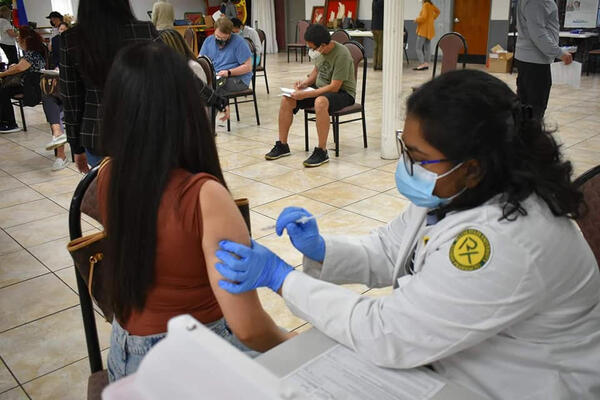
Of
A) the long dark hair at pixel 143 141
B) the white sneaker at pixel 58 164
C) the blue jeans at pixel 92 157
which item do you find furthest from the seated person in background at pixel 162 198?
the white sneaker at pixel 58 164

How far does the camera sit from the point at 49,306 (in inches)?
95.3

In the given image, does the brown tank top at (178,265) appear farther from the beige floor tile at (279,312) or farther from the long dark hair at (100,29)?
the long dark hair at (100,29)

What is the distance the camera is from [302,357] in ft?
3.01

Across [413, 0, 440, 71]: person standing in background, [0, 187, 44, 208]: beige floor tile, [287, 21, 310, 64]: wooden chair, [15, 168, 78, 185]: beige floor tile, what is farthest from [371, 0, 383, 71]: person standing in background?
[0, 187, 44, 208]: beige floor tile

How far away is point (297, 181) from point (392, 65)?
3.72 feet

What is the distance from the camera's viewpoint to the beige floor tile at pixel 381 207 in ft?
10.7

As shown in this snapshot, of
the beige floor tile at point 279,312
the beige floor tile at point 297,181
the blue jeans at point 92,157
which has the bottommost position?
the beige floor tile at point 279,312

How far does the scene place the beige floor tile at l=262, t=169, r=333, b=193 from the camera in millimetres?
3832

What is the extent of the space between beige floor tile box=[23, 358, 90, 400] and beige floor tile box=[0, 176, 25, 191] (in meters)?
2.63

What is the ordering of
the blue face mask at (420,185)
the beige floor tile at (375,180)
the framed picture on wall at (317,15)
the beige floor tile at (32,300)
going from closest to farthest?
the blue face mask at (420,185) < the beige floor tile at (32,300) < the beige floor tile at (375,180) < the framed picture on wall at (317,15)

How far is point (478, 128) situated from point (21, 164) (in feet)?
15.5

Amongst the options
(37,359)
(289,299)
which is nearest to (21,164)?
(37,359)

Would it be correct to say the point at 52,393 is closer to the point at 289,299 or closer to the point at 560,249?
the point at 289,299

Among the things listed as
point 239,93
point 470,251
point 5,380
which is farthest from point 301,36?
point 470,251
